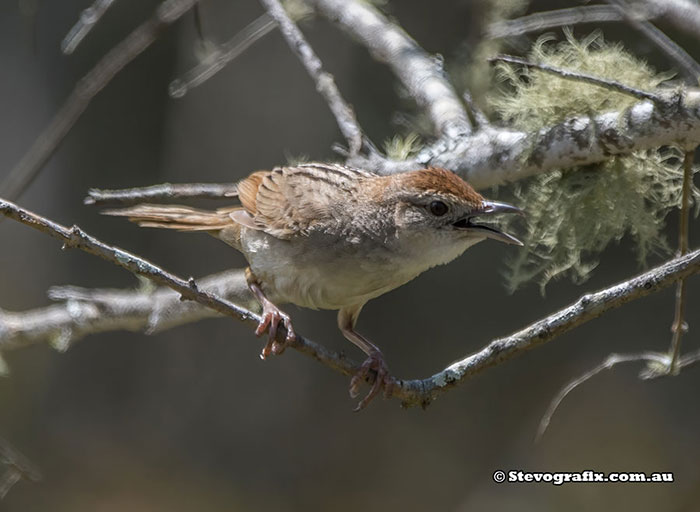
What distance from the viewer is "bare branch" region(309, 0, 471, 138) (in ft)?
13.3

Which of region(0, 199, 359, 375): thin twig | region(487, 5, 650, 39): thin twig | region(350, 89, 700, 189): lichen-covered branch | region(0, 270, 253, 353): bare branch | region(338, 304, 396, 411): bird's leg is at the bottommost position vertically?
region(0, 199, 359, 375): thin twig

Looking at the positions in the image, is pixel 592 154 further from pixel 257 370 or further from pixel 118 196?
pixel 257 370

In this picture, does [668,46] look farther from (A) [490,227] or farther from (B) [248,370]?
(B) [248,370]

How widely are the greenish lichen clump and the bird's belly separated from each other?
634 mm

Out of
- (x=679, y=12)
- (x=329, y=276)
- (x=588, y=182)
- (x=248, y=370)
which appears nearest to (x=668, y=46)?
(x=588, y=182)

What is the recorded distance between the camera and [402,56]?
440 cm

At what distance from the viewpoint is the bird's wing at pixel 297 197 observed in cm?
336

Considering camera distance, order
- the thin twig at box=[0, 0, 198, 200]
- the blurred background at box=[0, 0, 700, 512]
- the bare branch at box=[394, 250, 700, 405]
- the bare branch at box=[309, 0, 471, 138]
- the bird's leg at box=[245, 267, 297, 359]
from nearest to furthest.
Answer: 1. the bare branch at box=[394, 250, 700, 405]
2. the bird's leg at box=[245, 267, 297, 359]
3. the thin twig at box=[0, 0, 198, 200]
4. the bare branch at box=[309, 0, 471, 138]
5. the blurred background at box=[0, 0, 700, 512]

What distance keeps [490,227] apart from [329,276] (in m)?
0.61

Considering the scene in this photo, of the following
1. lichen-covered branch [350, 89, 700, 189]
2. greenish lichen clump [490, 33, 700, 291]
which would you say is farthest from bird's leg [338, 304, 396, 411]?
lichen-covered branch [350, 89, 700, 189]

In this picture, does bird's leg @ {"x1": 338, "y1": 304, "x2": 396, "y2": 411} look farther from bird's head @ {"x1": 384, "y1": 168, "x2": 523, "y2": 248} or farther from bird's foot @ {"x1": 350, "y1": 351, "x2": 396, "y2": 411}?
bird's head @ {"x1": 384, "y1": 168, "x2": 523, "y2": 248}

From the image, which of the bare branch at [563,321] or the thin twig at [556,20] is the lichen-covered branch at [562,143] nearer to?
the thin twig at [556,20]

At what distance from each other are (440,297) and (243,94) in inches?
95.0

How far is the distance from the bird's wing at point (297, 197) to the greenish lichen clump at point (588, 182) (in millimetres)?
719
